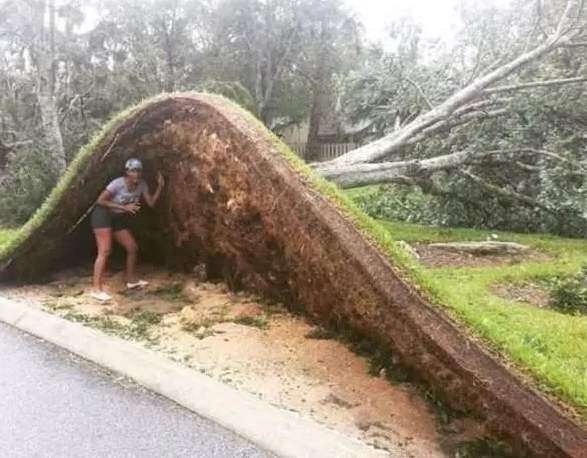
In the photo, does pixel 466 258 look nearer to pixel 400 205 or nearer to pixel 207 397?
pixel 400 205

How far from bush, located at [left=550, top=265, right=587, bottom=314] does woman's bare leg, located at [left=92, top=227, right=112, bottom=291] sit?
467 cm

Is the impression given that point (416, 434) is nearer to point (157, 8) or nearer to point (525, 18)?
point (525, 18)

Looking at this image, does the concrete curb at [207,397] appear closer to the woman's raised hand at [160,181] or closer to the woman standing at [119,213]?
the woman standing at [119,213]

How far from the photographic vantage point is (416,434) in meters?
3.71

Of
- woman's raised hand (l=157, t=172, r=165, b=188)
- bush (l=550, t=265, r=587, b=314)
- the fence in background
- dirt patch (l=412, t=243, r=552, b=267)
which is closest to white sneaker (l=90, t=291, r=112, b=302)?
woman's raised hand (l=157, t=172, r=165, b=188)

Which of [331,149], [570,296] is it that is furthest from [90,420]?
[331,149]

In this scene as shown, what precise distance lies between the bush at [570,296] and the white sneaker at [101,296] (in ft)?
15.1

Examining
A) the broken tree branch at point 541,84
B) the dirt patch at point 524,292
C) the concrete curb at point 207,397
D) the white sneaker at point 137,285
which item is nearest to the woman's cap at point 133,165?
the white sneaker at point 137,285

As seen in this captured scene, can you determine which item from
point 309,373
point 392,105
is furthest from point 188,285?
point 392,105

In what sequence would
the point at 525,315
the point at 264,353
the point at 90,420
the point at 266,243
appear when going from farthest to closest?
the point at 525,315, the point at 266,243, the point at 264,353, the point at 90,420

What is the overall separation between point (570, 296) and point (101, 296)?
4.84 m

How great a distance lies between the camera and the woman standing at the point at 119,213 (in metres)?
6.40

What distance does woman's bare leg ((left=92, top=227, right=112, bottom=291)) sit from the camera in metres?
6.39

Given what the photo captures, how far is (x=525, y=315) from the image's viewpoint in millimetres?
6156
